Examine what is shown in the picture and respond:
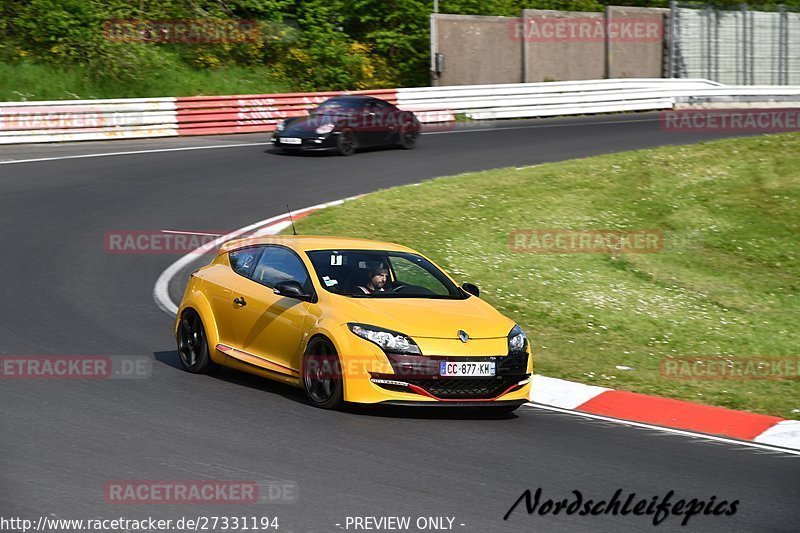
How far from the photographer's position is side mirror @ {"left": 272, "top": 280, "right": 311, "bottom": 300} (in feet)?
32.6

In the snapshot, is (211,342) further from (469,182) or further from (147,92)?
(147,92)

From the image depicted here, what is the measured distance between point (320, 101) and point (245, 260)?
22277mm

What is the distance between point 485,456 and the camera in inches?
325

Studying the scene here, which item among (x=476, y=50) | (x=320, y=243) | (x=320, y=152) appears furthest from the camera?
(x=476, y=50)

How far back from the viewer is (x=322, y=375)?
9.55 meters

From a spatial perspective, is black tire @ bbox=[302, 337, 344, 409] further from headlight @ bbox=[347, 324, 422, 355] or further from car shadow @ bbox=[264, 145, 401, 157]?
car shadow @ bbox=[264, 145, 401, 157]

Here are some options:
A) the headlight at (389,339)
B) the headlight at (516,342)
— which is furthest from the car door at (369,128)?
the headlight at (389,339)

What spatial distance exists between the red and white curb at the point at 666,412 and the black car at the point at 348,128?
1739 centimetres

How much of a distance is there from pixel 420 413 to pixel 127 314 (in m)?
4.95

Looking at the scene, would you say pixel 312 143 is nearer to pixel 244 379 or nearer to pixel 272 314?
pixel 244 379

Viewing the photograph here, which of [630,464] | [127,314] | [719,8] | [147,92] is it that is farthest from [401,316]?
[719,8]

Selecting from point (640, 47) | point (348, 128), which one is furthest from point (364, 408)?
point (640, 47)

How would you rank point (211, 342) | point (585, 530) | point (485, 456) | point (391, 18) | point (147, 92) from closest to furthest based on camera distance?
1. point (585, 530)
2. point (485, 456)
3. point (211, 342)
4. point (147, 92)
5. point (391, 18)

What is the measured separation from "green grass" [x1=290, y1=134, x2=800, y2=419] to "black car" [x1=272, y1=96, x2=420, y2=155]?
5.39 metres
